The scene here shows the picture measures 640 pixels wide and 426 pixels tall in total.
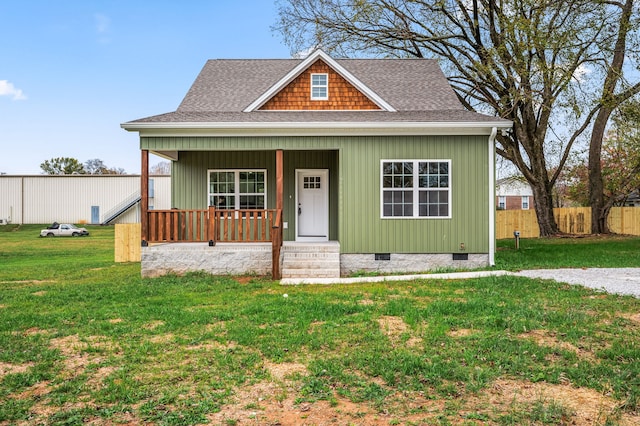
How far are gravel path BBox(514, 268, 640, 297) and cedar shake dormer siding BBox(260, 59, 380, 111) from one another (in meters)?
6.01

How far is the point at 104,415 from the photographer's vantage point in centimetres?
364

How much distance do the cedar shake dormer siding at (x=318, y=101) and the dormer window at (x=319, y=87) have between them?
8cm

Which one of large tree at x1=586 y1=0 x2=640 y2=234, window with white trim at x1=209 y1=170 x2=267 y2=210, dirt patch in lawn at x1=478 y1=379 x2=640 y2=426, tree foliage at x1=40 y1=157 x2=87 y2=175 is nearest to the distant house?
large tree at x1=586 y1=0 x2=640 y2=234

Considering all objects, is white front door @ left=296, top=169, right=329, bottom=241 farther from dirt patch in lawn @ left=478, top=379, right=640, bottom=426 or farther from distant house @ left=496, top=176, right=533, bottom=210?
distant house @ left=496, top=176, right=533, bottom=210

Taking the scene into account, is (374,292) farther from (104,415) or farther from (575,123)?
(575,123)

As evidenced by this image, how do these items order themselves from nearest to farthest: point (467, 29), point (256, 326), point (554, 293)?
point (256, 326), point (554, 293), point (467, 29)

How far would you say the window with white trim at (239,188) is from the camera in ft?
44.1

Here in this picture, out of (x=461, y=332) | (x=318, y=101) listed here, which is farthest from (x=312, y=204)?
(x=461, y=332)

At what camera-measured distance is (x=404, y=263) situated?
11.7 m

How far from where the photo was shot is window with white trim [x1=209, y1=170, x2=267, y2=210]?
1344cm

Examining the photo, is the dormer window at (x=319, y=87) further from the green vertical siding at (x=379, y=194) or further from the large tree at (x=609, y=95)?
the large tree at (x=609, y=95)

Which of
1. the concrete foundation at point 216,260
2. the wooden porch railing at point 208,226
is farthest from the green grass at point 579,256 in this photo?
the wooden porch railing at point 208,226

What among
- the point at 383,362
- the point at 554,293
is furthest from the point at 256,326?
the point at 554,293

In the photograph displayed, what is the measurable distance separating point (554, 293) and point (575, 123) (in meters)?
16.7
